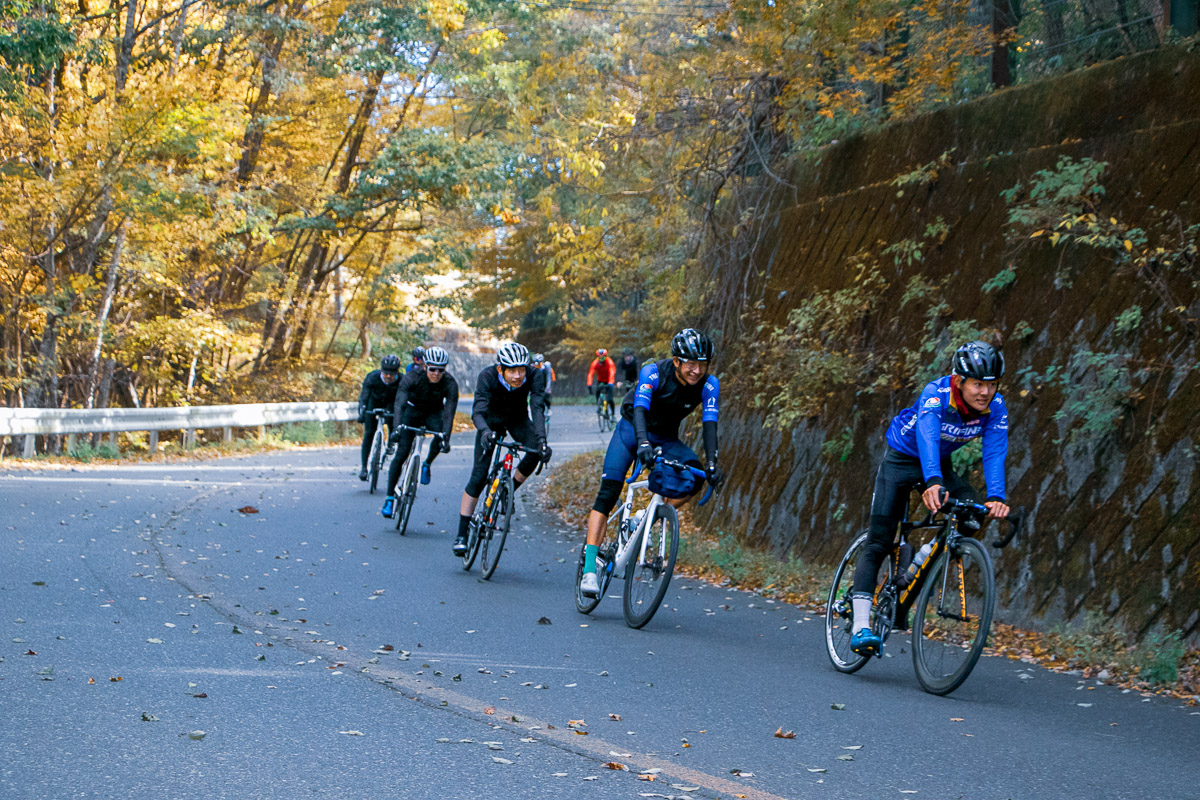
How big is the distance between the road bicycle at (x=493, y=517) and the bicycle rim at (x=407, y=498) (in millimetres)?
2574

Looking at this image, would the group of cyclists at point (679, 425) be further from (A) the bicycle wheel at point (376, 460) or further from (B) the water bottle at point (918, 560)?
(A) the bicycle wheel at point (376, 460)

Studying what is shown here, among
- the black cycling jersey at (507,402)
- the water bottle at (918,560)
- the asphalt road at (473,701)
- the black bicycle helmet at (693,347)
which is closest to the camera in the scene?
the asphalt road at (473,701)

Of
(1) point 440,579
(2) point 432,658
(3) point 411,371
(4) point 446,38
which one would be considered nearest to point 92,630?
(2) point 432,658

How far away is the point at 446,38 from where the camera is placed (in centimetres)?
2848

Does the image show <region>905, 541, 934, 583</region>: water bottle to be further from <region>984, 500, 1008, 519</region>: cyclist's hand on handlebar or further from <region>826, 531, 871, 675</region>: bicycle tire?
<region>984, 500, 1008, 519</region>: cyclist's hand on handlebar

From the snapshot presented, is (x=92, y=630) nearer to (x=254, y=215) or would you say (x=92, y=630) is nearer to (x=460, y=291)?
(x=254, y=215)

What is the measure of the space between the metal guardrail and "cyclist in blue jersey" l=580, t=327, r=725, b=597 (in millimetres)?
15268

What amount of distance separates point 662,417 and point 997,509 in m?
3.14

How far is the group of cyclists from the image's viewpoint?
6316 millimetres

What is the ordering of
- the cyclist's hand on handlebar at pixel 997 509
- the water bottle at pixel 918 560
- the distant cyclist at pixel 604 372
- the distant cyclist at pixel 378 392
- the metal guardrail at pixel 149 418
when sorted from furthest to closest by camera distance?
the distant cyclist at pixel 604 372 < the metal guardrail at pixel 149 418 < the distant cyclist at pixel 378 392 < the water bottle at pixel 918 560 < the cyclist's hand on handlebar at pixel 997 509

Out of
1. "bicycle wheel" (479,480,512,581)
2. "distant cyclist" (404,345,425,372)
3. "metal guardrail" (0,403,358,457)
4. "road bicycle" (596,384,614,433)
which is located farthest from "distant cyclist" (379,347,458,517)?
"road bicycle" (596,384,614,433)

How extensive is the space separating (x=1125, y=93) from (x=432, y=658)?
24.8 ft

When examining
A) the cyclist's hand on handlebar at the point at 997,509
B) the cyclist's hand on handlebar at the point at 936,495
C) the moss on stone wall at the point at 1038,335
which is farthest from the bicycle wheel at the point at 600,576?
the cyclist's hand on handlebar at the point at 997,509

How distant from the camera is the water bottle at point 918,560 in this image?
661cm
